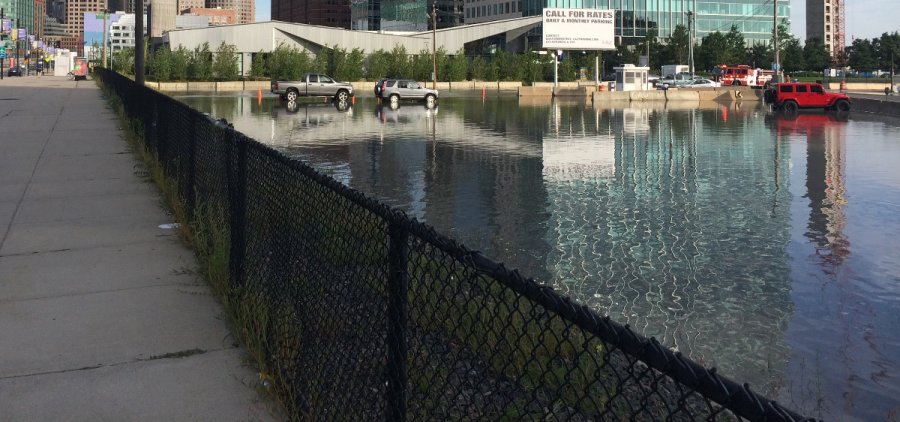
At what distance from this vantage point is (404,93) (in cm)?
5544

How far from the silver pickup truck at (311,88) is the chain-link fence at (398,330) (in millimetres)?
46297

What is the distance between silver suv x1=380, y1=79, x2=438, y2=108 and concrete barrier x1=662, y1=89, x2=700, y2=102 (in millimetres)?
20916

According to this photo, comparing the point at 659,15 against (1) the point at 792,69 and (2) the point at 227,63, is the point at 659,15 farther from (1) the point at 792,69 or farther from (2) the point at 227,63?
(2) the point at 227,63

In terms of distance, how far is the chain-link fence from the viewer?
2.56 metres

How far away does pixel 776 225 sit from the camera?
12773mm

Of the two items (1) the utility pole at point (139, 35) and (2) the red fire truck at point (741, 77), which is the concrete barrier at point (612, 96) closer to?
(2) the red fire truck at point (741, 77)

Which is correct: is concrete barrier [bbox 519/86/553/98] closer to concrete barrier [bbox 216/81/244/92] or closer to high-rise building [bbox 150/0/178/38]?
concrete barrier [bbox 216/81/244/92]

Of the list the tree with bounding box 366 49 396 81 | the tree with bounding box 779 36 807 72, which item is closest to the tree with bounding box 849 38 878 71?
the tree with bounding box 779 36 807 72

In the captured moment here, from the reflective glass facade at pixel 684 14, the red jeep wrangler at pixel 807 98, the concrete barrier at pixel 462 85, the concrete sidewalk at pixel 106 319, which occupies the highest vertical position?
the reflective glass facade at pixel 684 14

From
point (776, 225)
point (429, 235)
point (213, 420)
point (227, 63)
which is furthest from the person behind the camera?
point (227, 63)

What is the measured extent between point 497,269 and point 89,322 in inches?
188

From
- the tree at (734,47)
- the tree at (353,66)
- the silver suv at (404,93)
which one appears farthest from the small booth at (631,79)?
the tree at (734,47)

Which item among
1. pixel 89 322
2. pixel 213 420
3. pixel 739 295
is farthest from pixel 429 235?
pixel 739 295

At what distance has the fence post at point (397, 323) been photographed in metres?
3.46
